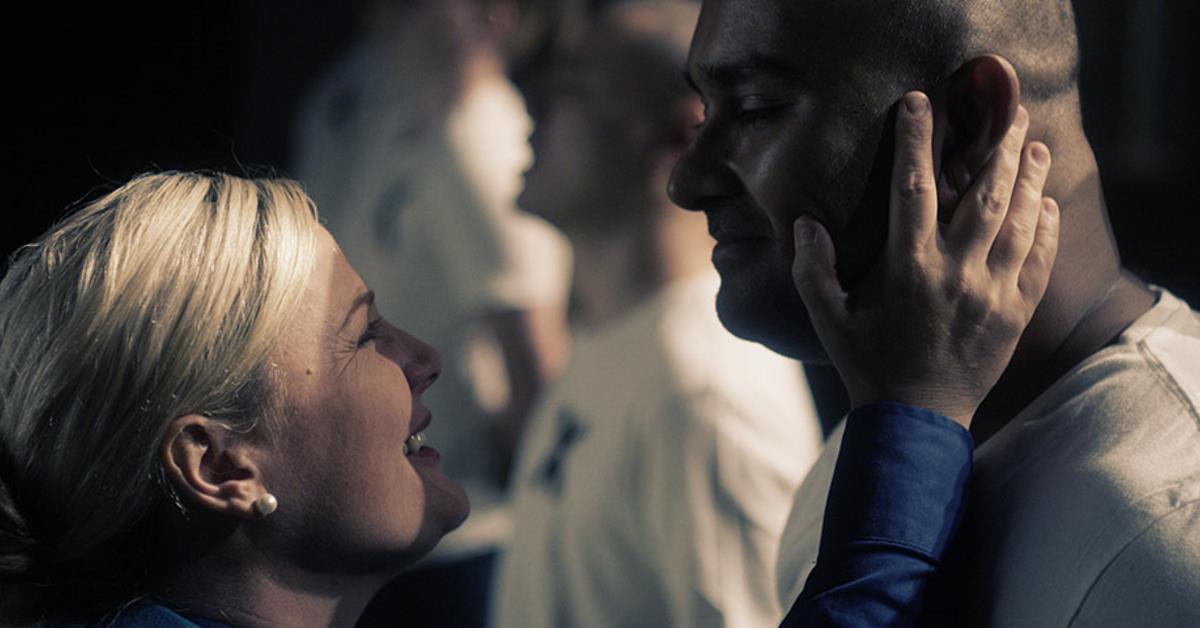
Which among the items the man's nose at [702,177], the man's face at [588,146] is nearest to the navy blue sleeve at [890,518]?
the man's nose at [702,177]

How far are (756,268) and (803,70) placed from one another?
0.66 feet

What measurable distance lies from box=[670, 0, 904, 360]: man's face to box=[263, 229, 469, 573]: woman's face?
357mm

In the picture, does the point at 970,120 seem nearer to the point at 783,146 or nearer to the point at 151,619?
the point at 783,146

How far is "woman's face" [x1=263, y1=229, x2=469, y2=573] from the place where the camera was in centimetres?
152

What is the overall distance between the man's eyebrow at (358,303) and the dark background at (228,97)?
2.66m

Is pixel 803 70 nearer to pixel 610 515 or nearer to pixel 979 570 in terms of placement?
pixel 979 570

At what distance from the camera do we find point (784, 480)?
7.99ft

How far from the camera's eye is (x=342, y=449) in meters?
1.53

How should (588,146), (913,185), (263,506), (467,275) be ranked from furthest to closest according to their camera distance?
(467,275)
(588,146)
(263,506)
(913,185)

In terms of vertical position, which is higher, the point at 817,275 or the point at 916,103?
the point at 916,103

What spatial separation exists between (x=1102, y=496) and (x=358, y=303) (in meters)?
0.74

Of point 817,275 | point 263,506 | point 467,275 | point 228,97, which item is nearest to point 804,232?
point 817,275

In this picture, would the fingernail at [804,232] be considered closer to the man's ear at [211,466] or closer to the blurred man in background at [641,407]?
the man's ear at [211,466]

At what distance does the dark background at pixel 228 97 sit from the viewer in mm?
4488
